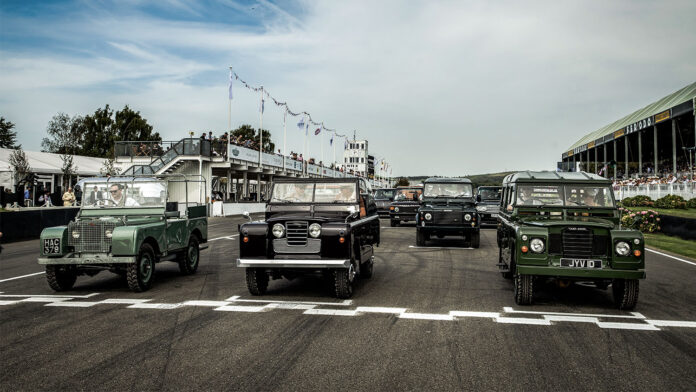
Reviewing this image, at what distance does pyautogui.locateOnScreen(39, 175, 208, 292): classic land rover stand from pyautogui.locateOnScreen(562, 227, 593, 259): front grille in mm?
6805

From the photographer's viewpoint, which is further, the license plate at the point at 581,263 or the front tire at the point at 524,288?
the front tire at the point at 524,288

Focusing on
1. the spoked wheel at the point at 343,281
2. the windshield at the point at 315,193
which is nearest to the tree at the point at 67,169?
the windshield at the point at 315,193

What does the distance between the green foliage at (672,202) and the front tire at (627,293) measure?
2380 centimetres

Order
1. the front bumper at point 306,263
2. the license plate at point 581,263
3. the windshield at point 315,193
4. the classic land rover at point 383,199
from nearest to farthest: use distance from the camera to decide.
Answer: the license plate at point 581,263, the front bumper at point 306,263, the windshield at point 315,193, the classic land rover at point 383,199

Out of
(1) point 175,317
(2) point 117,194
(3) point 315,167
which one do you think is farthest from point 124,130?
(1) point 175,317

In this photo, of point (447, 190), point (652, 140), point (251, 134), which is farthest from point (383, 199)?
point (251, 134)

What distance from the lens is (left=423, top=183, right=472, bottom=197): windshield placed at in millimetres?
17922

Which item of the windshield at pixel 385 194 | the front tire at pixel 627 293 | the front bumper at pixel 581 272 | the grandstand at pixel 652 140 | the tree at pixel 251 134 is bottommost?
the front tire at pixel 627 293

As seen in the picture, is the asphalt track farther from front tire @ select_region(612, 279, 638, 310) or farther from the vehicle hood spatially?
the vehicle hood

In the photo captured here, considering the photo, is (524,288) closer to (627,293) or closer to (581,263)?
(581,263)

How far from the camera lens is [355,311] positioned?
736cm

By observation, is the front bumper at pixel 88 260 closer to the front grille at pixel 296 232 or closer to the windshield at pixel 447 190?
the front grille at pixel 296 232

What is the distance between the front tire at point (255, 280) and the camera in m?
8.41

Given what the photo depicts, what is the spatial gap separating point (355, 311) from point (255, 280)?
1.97m
